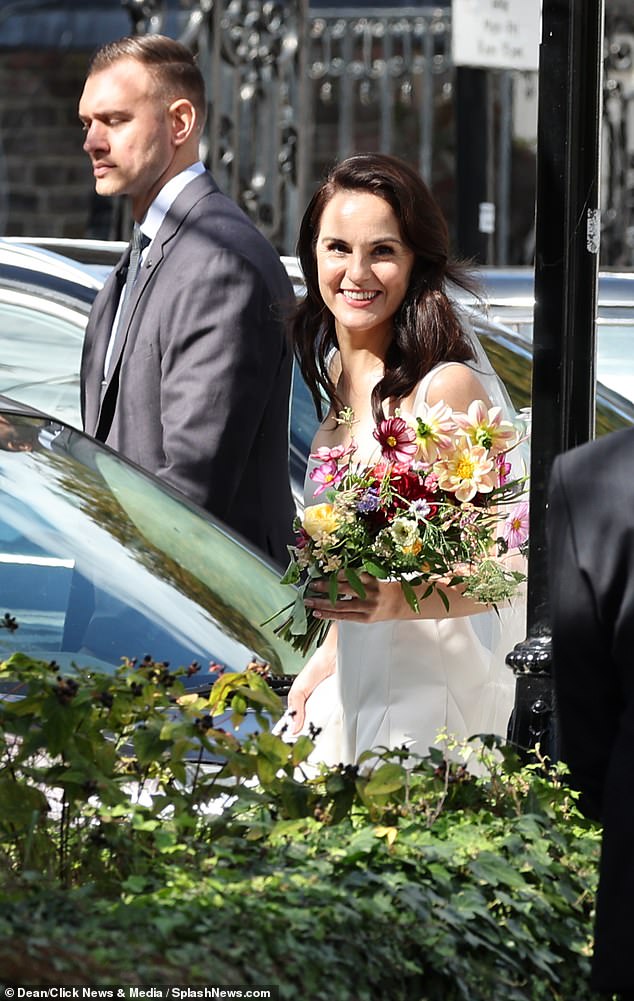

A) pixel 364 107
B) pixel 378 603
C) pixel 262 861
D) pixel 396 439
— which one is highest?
pixel 364 107

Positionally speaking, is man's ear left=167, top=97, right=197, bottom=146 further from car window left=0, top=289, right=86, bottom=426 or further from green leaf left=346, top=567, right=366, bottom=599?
green leaf left=346, top=567, right=366, bottom=599

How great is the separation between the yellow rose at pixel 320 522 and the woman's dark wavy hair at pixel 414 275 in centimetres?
40

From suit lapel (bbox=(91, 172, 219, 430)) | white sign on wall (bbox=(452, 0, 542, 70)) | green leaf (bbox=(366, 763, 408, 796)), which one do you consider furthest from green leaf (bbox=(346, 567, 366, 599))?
white sign on wall (bbox=(452, 0, 542, 70))

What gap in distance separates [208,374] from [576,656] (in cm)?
256

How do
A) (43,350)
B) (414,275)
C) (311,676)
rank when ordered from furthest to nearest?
(43,350) < (414,275) < (311,676)

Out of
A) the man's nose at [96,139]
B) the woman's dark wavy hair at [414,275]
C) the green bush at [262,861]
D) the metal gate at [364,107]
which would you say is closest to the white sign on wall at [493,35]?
the metal gate at [364,107]

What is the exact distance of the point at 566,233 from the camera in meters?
3.72

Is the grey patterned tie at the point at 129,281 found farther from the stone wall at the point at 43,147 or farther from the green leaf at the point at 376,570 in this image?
the stone wall at the point at 43,147

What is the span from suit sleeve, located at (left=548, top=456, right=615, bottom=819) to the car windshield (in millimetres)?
1260

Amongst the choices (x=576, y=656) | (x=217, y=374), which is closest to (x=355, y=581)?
(x=576, y=656)

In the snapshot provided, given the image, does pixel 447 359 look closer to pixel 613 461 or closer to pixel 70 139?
pixel 613 461

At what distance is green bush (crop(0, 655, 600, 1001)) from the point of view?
2.38 m

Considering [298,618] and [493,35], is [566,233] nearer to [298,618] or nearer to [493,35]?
[298,618]

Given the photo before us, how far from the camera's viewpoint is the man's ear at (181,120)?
17.7ft
